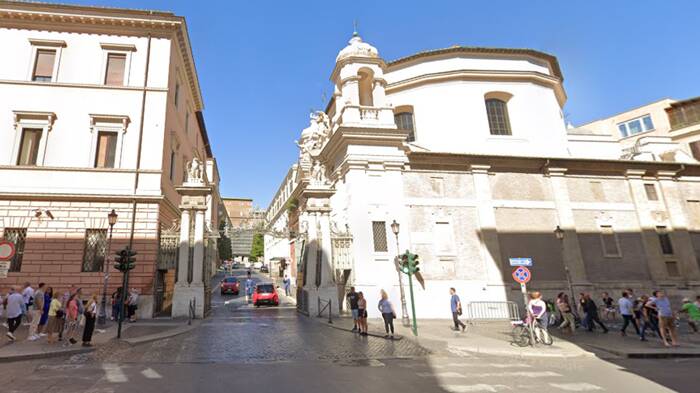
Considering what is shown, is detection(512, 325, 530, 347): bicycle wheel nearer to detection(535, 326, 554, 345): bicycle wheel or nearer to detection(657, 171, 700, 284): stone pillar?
detection(535, 326, 554, 345): bicycle wheel

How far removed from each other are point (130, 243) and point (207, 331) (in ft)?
22.1

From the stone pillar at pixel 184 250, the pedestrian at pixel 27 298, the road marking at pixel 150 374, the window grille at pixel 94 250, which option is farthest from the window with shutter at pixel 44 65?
the road marking at pixel 150 374

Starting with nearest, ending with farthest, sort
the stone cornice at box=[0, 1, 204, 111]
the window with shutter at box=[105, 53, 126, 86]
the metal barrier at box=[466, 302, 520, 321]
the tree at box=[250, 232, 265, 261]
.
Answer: the metal barrier at box=[466, 302, 520, 321] < the stone cornice at box=[0, 1, 204, 111] < the window with shutter at box=[105, 53, 126, 86] < the tree at box=[250, 232, 265, 261]

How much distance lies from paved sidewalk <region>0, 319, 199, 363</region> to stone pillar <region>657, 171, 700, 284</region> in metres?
27.0

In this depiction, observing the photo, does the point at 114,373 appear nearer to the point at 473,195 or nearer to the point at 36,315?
the point at 36,315

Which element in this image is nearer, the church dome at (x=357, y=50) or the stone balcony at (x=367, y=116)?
the stone balcony at (x=367, y=116)

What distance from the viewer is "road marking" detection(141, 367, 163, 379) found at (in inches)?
298

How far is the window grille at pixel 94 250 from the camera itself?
56.2ft

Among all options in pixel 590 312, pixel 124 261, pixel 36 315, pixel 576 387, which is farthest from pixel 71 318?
pixel 590 312

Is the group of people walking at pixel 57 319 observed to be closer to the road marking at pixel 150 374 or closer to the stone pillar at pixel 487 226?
the road marking at pixel 150 374

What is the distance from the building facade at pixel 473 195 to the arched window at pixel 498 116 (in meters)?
0.09

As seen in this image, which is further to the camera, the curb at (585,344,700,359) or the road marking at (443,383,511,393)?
the curb at (585,344,700,359)

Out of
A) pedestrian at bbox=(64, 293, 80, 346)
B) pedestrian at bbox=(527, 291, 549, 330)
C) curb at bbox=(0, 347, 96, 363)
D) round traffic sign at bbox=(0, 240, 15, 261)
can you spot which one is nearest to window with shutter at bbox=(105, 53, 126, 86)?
round traffic sign at bbox=(0, 240, 15, 261)

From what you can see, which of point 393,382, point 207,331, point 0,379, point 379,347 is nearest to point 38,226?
point 207,331
